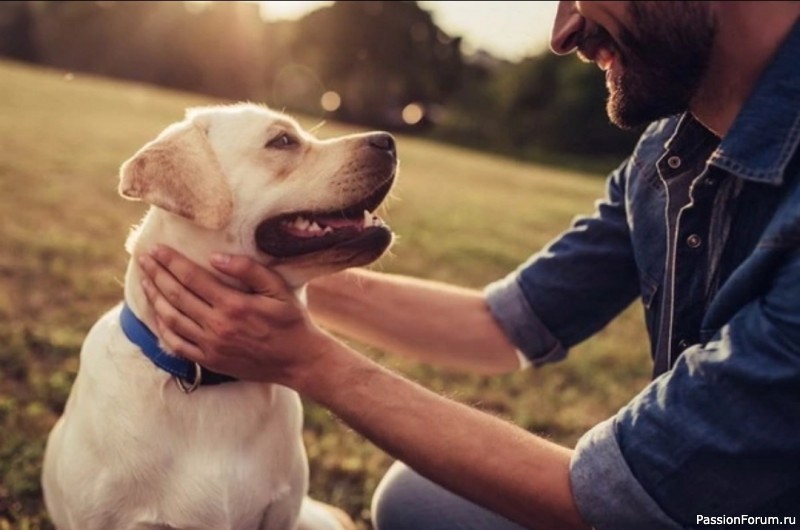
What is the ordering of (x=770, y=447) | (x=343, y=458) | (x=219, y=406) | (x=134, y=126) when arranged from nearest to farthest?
1. (x=770, y=447)
2. (x=219, y=406)
3. (x=343, y=458)
4. (x=134, y=126)

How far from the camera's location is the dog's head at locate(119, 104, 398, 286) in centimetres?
266

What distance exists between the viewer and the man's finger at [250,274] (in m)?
2.63

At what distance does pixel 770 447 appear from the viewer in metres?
2.01

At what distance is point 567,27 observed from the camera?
2.61 m

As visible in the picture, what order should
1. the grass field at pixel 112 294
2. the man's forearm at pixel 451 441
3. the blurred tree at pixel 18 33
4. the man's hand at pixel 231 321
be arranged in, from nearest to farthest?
1. the man's forearm at pixel 451 441
2. the man's hand at pixel 231 321
3. the grass field at pixel 112 294
4. the blurred tree at pixel 18 33

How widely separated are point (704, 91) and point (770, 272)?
2.13 feet

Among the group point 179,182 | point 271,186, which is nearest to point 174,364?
point 179,182

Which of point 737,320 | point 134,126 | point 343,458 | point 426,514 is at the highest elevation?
point 737,320

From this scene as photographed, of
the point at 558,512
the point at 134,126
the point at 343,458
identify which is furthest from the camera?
the point at 134,126

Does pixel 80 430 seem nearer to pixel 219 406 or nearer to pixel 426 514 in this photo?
pixel 219 406

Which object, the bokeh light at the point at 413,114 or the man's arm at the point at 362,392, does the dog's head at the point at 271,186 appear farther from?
the bokeh light at the point at 413,114

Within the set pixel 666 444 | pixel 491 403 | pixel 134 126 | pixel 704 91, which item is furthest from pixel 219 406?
pixel 134 126

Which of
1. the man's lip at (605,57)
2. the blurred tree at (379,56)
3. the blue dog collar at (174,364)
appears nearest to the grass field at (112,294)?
the man's lip at (605,57)

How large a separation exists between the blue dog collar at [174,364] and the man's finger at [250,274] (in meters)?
0.29
